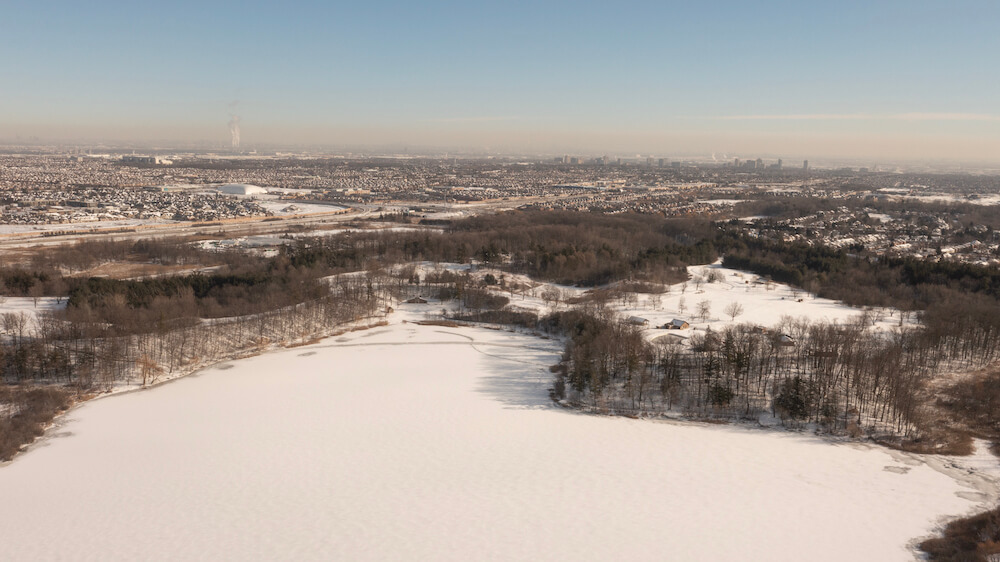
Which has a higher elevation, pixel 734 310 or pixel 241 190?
pixel 241 190

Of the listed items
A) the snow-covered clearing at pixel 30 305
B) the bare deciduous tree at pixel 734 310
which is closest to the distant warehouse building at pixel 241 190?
the snow-covered clearing at pixel 30 305

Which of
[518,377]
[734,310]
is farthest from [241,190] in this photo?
[734,310]

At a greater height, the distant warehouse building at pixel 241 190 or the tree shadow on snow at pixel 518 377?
the distant warehouse building at pixel 241 190

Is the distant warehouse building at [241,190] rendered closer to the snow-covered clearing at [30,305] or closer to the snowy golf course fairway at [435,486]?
the snow-covered clearing at [30,305]

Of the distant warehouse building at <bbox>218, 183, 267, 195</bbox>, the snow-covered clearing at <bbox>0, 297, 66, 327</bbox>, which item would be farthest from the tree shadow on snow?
the distant warehouse building at <bbox>218, 183, 267, 195</bbox>

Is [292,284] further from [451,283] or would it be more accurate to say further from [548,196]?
[548,196]

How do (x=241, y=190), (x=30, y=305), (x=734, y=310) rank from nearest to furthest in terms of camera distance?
(x=30, y=305), (x=734, y=310), (x=241, y=190)

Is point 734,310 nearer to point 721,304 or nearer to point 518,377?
point 721,304

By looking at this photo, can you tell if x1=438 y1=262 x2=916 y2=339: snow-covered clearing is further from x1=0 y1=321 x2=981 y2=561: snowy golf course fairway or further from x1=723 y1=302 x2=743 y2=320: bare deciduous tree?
x1=0 y1=321 x2=981 y2=561: snowy golf course fairway

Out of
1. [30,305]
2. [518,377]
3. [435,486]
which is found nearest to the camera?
[435,486]
